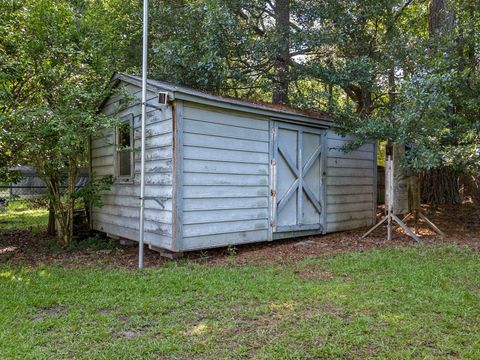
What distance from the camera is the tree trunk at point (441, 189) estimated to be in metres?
9.91

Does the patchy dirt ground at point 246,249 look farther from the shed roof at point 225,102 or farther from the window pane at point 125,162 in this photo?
the shed roof at point 225,102

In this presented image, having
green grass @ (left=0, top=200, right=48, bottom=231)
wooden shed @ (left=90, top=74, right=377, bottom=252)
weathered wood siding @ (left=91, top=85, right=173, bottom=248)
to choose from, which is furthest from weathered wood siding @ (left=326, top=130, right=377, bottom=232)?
green grass @ (left=0, top=200, right=48, bottom=231)

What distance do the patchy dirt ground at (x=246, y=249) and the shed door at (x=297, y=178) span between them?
37cm

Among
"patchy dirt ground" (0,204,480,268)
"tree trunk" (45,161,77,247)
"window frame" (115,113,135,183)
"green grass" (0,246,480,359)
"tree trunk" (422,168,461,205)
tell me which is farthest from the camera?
"tree trunk" (422,168,461,205)

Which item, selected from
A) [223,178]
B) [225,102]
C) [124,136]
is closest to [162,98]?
[225,102]

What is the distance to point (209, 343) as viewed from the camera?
273 centimetres

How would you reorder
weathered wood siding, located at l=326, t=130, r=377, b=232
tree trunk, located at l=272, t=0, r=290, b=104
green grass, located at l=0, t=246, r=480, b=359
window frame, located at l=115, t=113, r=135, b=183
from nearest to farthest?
green grass, located at l=0, t=246, r=480, b=359, window frame, located at l=115, t=113, r=135, b=183, weathered wood siding, located at l=326, t=130, r=377, b=232, tree trunk, located at l=272, t=0, r=290, b=104

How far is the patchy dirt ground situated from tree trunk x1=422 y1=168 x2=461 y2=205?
92.0 inches

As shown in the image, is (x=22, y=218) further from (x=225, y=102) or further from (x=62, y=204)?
(x=225, y=102)

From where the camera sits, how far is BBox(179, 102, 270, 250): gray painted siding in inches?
206

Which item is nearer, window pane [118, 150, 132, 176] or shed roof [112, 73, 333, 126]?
shed roof [112, 73, 333, 126]

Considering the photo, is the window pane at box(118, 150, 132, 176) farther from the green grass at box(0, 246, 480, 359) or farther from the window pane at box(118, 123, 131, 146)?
the green grass at box(0, 246, 480, 359)

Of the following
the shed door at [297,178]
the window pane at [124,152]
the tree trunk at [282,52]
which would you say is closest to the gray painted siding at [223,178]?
the shed door at [297,178]

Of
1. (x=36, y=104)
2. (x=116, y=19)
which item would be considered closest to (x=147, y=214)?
(x=36, y=104)
